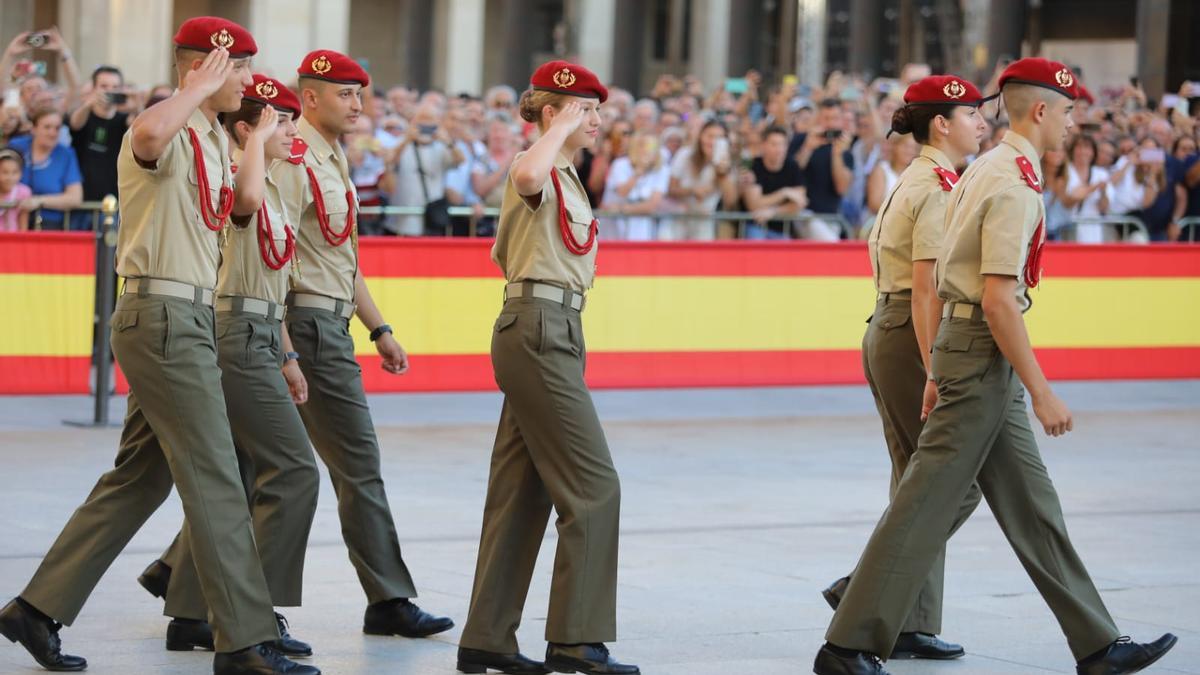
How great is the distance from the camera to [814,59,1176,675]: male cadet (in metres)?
6.34

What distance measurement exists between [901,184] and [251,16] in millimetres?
29617

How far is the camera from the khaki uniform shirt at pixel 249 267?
22.5ft

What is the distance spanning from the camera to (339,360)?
7305 mm

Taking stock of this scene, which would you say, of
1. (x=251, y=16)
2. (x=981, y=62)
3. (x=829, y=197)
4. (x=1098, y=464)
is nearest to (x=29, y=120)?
(x=829, y=197)

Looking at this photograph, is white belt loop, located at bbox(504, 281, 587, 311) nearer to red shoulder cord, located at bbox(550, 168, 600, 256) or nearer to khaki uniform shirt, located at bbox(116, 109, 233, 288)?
red shoulder cord, located at bbox(550, 168, 600, 256)

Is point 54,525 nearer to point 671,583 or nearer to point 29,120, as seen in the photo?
point 671,583

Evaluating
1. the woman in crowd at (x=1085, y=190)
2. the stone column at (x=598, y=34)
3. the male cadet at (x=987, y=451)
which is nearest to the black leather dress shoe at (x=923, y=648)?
the male cadet at (x=987, y=451)

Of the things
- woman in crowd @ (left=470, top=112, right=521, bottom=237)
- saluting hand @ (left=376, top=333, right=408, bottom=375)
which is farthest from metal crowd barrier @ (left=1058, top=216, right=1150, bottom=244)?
saluting hand @ (left=376, top=333, right=408, bottom=375)

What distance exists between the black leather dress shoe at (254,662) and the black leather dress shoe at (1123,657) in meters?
2.50

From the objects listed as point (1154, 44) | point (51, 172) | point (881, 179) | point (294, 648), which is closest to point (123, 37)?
point (1154, 44)

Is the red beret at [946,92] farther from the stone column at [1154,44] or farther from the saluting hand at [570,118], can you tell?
the stone column at [1154,44]

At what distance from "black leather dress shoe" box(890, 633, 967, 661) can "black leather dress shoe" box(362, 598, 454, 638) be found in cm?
160

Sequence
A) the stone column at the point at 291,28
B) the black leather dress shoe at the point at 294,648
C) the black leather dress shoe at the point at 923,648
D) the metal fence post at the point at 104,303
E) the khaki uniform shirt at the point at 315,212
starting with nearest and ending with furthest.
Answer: the black leather dress shoe at the point at 294,648, the black leather dress shoe at the point at 923,648, the khaki uniform shirt at the point at 315,212, the metal fence post at the point at 104,303, the stone column at the point at 291,28

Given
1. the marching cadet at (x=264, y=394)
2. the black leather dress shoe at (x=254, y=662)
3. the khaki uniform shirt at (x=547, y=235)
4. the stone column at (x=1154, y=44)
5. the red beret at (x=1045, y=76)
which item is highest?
the stone column at (x=1154, y=44)
